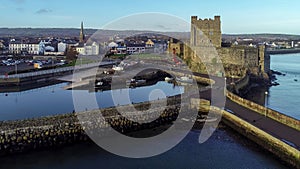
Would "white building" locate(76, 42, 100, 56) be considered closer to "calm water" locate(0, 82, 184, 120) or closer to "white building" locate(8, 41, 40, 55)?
"white building" locate(8, 41, 40, 55)

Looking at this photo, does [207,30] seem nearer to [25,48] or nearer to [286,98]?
[286,98]

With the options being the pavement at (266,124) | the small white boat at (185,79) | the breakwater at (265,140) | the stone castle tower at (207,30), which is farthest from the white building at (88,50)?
the breakwater at (265,140)

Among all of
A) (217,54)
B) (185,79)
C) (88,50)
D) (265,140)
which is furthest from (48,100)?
(88,50)

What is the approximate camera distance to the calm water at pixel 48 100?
15688 mm

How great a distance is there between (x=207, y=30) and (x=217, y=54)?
284 cm

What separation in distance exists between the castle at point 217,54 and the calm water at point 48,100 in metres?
5.24

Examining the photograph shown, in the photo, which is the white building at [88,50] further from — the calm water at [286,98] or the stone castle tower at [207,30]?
the calm water at [286,98]

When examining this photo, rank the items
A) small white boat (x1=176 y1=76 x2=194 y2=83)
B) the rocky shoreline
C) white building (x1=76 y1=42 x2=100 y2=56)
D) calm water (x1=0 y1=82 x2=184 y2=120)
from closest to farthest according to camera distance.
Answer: the rocky shoreline
calm water (x1=0 y1=82 x2=184 y2=120)
small white boat (x1=176 y1=76 x2=194 y2=83)
white building (x1=76 y1=42 x2=100 y2=56)

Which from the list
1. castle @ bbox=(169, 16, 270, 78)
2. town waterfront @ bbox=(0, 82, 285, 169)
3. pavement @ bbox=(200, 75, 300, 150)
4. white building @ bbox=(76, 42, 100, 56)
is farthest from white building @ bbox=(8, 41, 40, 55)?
town waterfront @ bbox=(0, 82, 285, 169)

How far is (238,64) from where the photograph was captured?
1066 inches

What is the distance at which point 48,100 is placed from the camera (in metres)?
18.8

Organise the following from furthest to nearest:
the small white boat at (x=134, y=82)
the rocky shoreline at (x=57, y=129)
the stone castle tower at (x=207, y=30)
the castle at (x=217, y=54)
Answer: the stone castle tower at (x=207, y=30) < the castle at (x=217, y=54) < the small white boat at (x=134, y=82) < the rocky shoreline at (x=57, y=129)

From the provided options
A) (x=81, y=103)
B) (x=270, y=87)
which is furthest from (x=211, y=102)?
(x=270, y=87)

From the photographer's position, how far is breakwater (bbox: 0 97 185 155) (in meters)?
10.6
